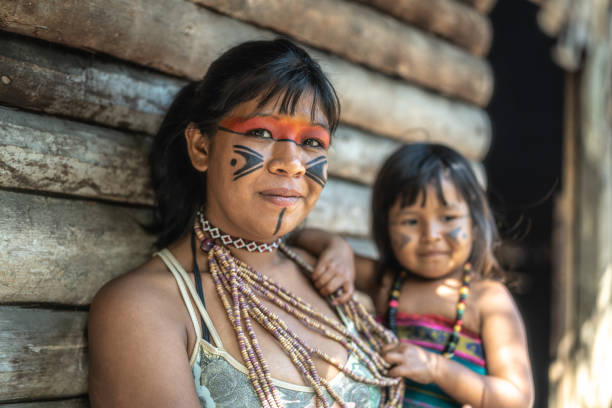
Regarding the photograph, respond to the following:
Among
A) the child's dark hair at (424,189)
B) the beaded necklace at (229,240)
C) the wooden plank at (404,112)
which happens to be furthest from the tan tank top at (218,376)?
the wooden plank at (404,112)

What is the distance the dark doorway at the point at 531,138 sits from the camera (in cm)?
647

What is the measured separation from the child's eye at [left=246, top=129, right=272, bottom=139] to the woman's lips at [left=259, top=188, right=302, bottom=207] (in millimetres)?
176

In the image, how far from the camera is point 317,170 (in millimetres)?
1812

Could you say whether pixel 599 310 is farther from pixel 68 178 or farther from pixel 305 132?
pixel 68 178

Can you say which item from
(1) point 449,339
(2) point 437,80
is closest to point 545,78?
(2) point 437,80

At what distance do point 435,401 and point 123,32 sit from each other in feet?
6.00

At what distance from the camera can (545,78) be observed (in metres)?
6.52

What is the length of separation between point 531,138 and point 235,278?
579 cm

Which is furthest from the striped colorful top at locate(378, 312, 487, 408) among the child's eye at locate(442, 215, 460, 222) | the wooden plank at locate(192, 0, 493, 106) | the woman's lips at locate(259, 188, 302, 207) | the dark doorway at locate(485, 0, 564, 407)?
the dark doorway at locate(485, 0, 564, 407)

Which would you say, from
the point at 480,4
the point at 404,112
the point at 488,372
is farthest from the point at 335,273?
the point at 480,4

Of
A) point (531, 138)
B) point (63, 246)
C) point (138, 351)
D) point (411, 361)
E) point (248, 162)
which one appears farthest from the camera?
point (531, 138)

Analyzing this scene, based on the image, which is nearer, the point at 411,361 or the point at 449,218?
the point at 411,361

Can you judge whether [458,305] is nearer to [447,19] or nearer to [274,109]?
[274,109]

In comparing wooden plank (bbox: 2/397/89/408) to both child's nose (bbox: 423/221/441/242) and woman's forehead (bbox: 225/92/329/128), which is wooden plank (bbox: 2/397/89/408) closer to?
woman's forehead (bbox: 225/92/329/128)
